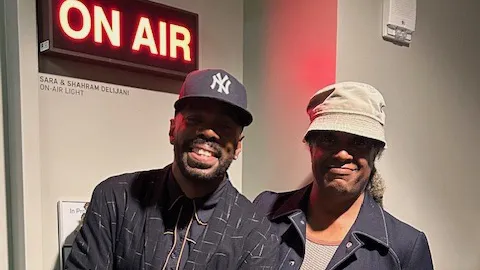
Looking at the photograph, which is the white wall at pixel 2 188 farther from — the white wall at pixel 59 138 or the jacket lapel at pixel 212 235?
the jacket lapel at pixel 212 235

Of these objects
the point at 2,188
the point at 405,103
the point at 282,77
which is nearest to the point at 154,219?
the point at 2,188

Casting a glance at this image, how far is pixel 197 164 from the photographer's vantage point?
126 cm

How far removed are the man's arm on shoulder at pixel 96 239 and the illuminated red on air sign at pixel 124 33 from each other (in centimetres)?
41

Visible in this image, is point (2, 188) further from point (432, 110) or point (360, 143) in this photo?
point (432, 110)

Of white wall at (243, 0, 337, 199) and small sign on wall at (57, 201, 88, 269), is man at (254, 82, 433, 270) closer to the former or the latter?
white wall at (243, 0, 337, 199)

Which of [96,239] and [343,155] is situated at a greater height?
[343,155]

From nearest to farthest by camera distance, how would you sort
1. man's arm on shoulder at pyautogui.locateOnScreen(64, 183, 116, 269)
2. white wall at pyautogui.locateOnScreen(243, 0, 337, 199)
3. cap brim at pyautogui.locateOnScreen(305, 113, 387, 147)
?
man's arm on shoulder at pyautogui.locateOnScreen(64, 183, 116, 269) → cap brim at pyautogui.locateOnScreen(305, 113, 387, 147) → white wall at pyautogui.locateOnScreen(243, 0, 337, 199)

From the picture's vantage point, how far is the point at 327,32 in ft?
5.59

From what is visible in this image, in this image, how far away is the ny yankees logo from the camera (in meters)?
1.27

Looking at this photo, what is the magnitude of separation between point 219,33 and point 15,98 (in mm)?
699

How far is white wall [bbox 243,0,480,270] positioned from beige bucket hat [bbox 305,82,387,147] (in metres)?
0.28

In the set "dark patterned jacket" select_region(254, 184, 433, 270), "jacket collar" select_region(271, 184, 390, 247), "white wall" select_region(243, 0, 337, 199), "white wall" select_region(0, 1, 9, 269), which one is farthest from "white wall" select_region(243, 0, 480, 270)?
"white wall" select_region(0, 1, 9, 269)

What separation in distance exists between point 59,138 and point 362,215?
0.78 meters

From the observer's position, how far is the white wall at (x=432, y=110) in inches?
69.2
